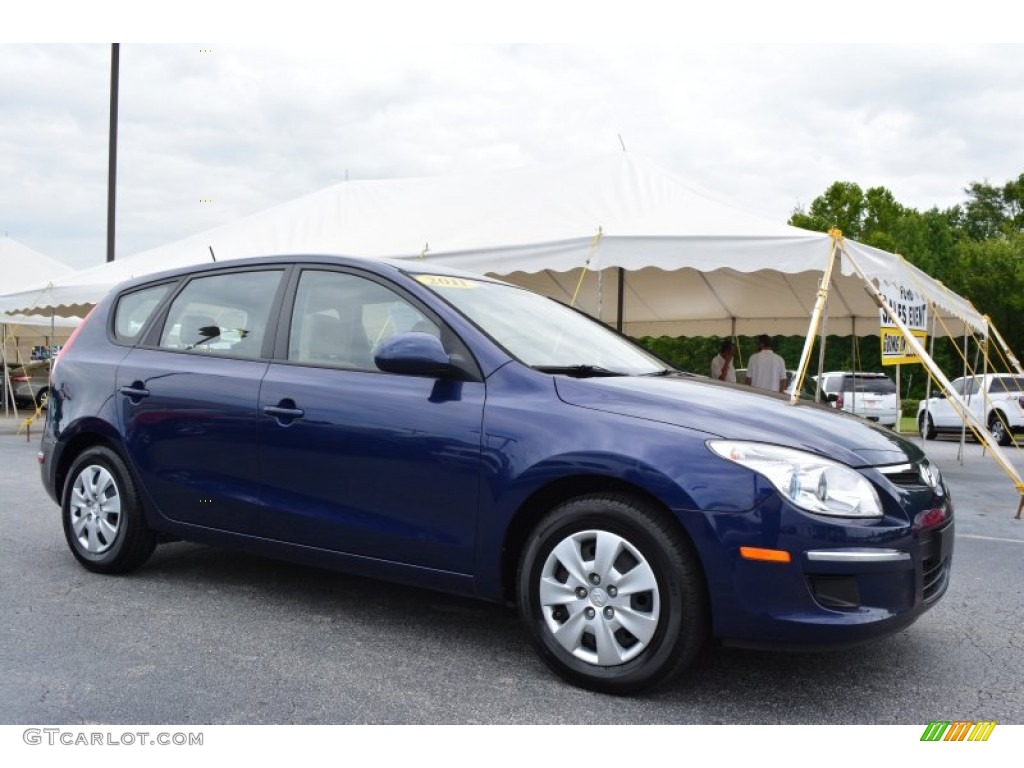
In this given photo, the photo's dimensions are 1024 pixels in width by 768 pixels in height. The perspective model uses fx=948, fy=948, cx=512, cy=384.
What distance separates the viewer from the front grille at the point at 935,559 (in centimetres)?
320

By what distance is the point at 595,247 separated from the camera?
948 cm

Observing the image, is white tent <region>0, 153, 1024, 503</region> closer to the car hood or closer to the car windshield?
the car windshield

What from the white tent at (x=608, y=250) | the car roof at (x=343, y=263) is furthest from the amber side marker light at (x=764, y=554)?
the white tent at (x=608, y=250)

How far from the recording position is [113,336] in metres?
4.98

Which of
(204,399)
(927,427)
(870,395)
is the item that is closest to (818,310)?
(204,399)

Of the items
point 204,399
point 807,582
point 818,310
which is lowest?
point 807,582

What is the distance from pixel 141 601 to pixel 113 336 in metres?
1.45

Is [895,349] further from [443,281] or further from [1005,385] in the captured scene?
[1005,385]

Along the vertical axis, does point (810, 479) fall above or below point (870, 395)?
above

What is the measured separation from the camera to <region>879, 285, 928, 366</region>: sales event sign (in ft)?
32.2

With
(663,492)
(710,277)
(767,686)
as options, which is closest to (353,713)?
(663,492)

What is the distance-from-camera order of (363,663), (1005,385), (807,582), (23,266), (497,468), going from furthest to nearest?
(23,266) < (1005,385) < (363,663) < (497,468) < (807,582)

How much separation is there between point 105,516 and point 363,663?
1958 millimetres

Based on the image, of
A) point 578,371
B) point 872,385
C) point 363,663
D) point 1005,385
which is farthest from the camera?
point 872,385
